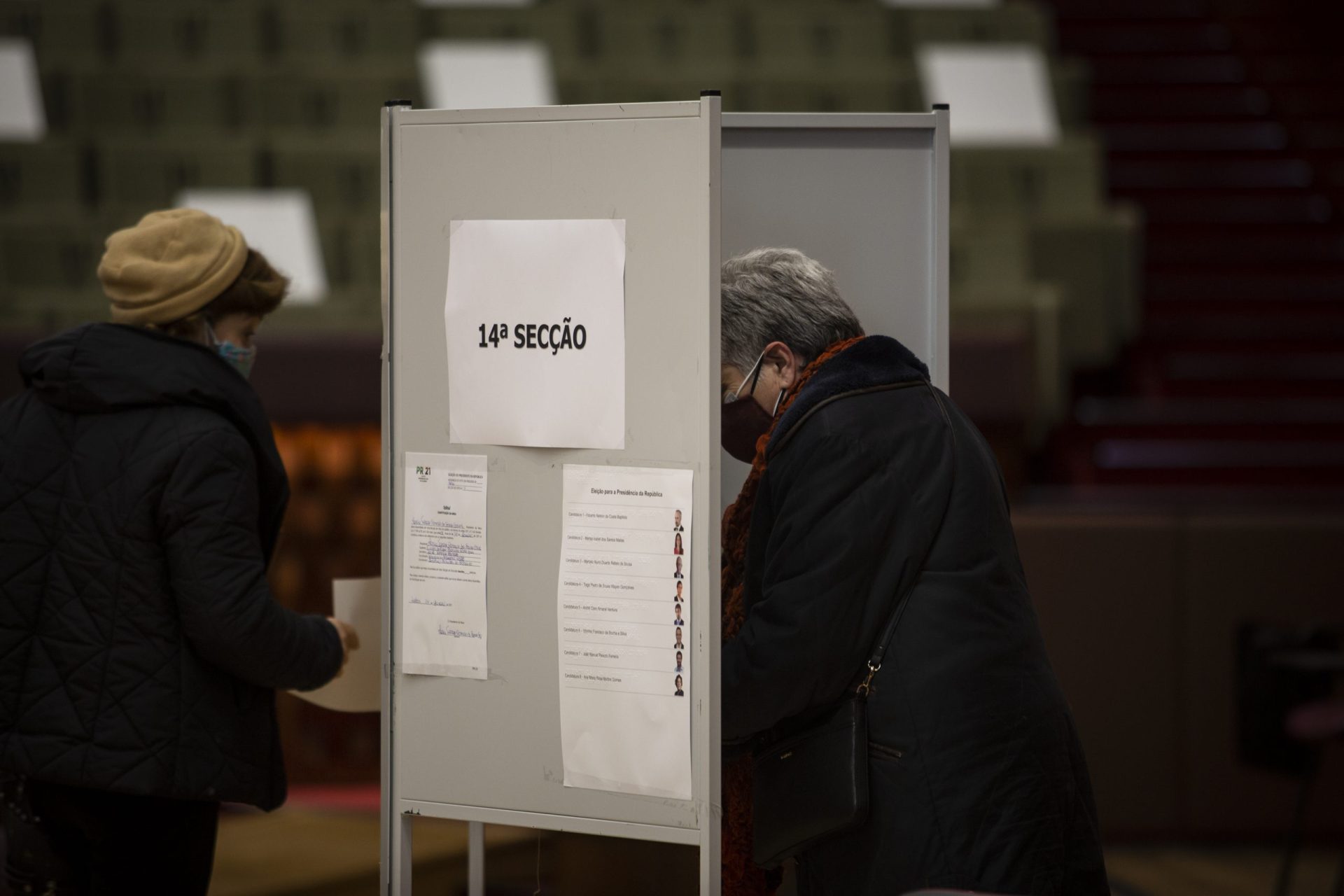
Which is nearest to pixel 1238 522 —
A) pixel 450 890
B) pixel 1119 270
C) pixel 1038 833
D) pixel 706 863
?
pixel 1119 270

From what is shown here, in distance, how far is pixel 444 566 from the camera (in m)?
1.46

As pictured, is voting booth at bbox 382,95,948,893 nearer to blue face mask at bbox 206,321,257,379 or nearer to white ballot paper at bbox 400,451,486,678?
white ballot paper at bbox 400,451,486,678

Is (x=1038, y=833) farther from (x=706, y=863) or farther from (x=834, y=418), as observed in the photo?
(x=834, y=418)

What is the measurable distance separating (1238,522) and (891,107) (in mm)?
2177

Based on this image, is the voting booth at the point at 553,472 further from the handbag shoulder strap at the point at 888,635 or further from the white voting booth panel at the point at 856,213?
the white voting booth panel at the point at 856,213


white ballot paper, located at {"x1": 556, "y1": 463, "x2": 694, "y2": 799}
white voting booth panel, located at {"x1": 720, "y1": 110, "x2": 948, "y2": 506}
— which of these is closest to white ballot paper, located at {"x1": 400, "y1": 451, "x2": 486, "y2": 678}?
white ballot paper, located at {"x1": 556, "y1": 463, "x2": 694, "y2": 799}

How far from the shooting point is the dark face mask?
1.55 metres

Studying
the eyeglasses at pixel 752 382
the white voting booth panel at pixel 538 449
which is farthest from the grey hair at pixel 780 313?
the white voting booth panel at pixel 538 449

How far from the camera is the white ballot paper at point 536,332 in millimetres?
1366

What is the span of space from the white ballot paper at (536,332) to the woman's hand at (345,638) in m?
0.41

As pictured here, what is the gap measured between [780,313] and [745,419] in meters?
0.13

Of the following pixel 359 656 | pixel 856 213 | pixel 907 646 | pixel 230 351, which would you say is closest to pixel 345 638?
pixel 359 656

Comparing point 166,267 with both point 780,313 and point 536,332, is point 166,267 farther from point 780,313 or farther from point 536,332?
point 780,313

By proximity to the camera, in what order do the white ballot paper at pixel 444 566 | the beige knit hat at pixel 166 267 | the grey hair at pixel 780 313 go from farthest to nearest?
the beige knit hat at pixel 166 267
the grey hair at pixel 780 313
the white ballot paper at pixel 444 566
